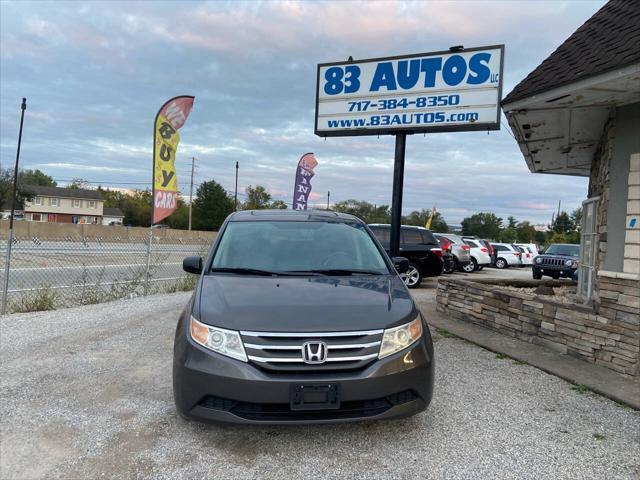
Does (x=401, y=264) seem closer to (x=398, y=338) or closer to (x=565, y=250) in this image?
(x=398, y=338)

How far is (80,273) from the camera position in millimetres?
13578

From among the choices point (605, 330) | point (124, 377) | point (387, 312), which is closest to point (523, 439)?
point (387, 312)

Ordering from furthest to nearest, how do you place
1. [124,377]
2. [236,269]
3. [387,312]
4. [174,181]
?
1. [174,181]
2. [124,377]
3. [236,269]
4. [387,312]

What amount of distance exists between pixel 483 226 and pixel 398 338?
94.7 meters

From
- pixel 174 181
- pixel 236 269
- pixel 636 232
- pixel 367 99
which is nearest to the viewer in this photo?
pixel 236 269

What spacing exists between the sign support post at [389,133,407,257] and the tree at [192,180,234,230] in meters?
63.2

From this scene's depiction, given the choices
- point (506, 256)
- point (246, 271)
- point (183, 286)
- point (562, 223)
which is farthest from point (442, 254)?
point (562, 223)

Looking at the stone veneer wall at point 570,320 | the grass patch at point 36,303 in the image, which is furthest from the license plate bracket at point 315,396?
the grass patch at point 36,303

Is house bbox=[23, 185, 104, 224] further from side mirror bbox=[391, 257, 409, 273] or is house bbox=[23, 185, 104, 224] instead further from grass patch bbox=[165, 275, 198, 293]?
side mirror bbox=[391, 257, 409, 273]

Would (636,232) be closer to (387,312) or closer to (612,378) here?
(612,378)

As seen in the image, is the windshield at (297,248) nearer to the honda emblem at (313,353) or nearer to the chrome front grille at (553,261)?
the honda emblem at (313,353)

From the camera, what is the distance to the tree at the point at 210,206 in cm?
7100

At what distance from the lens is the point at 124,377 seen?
4.59 meters

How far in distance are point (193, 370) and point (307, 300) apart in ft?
2.90
